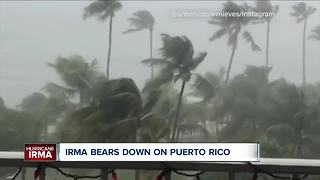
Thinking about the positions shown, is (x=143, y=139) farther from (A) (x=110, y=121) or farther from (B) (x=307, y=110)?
(B) (x=307, y=110)

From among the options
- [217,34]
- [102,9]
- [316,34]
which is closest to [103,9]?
[102,9]

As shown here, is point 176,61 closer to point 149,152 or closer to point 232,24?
point 232,24

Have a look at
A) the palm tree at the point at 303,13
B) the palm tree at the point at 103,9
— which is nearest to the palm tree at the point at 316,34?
the palm tree at the point at 303,13

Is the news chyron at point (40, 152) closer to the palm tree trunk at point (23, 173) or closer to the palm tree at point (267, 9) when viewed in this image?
the palm tree trunk at point (23, 173)

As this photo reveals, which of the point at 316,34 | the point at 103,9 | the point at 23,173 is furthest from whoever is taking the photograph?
the point at 23,173

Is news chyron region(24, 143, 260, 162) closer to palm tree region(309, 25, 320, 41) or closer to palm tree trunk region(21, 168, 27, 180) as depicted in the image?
palm tree trunk region(21, 168, 27, 180)

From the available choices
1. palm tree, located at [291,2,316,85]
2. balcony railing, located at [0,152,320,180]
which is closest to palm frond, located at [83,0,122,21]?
balcony railing, located at [0,152,320,180]
